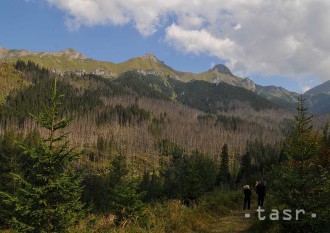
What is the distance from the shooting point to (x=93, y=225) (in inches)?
504

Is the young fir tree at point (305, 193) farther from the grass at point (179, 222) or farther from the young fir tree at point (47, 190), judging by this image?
the young fir tree at point (47, 190)

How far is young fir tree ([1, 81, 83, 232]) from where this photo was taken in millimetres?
12484

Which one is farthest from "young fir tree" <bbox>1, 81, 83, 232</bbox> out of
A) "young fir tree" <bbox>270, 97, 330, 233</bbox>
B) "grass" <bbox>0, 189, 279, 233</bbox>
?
"young fir tree" <bbox>270, 97, 330, 233</bbox>

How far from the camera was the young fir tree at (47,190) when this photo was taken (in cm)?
1248

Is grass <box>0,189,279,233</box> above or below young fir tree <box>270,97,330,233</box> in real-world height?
below

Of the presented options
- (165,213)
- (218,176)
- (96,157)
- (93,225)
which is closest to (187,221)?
(165,213)

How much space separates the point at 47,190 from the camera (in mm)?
12859

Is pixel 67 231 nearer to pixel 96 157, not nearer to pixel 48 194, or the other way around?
pixel 48 194

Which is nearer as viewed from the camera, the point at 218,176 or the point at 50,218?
the point at 50,218

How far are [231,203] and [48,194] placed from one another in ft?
58.5

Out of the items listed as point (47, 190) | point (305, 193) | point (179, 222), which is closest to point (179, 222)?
point (179, 222)

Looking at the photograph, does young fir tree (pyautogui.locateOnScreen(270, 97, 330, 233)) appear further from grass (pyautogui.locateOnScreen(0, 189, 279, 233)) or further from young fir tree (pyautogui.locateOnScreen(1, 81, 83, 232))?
young fir tree (pyautogui.locateOnScreen(1, 81, 83, 232))

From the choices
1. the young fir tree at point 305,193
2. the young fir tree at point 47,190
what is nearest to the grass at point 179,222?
the young fir tree at point 47,190

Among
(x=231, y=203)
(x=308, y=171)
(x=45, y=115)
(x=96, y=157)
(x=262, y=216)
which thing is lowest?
(x=96, y=157)
